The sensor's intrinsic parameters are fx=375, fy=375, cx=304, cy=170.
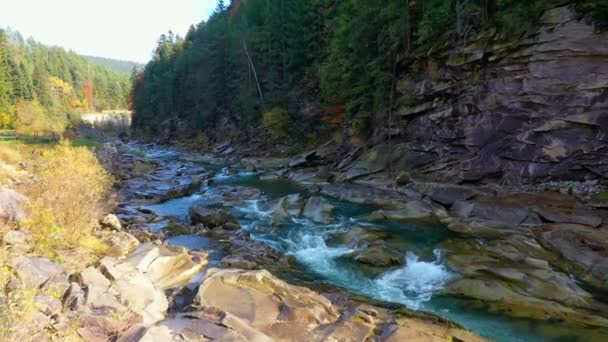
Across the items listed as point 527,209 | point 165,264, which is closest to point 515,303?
point 527,209

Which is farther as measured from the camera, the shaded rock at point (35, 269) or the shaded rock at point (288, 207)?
the shaded rock at point (288, 207)

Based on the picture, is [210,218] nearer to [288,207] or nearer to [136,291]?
[288,207]

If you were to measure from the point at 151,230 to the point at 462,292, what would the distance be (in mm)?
13694

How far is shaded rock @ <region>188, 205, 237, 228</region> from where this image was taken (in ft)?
62.8

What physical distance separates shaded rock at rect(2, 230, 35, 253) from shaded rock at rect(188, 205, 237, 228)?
30.3 feet

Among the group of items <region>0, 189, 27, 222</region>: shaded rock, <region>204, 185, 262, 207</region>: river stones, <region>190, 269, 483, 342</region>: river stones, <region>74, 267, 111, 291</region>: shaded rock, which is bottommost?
<region>204, 185, 262, 207</region>: river stones

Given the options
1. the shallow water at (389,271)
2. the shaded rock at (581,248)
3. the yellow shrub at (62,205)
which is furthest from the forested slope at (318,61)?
the yellow shrub at (62,205)

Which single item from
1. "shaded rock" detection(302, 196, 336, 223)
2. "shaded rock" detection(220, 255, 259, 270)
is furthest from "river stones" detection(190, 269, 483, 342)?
"shaded rock" detection(302, 196, 336, 223)

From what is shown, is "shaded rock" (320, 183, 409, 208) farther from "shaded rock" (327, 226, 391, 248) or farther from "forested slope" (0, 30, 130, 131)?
"forested slope" (0, 30, 130, 131)

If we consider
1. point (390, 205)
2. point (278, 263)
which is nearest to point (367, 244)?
point (278, 263)

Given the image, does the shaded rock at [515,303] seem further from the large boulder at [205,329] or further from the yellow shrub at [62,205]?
the yellow shrub at [62,205]

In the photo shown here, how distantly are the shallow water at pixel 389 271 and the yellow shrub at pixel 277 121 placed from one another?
18942mm

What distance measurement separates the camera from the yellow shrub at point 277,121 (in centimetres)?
4181

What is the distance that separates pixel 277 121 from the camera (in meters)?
41.8
